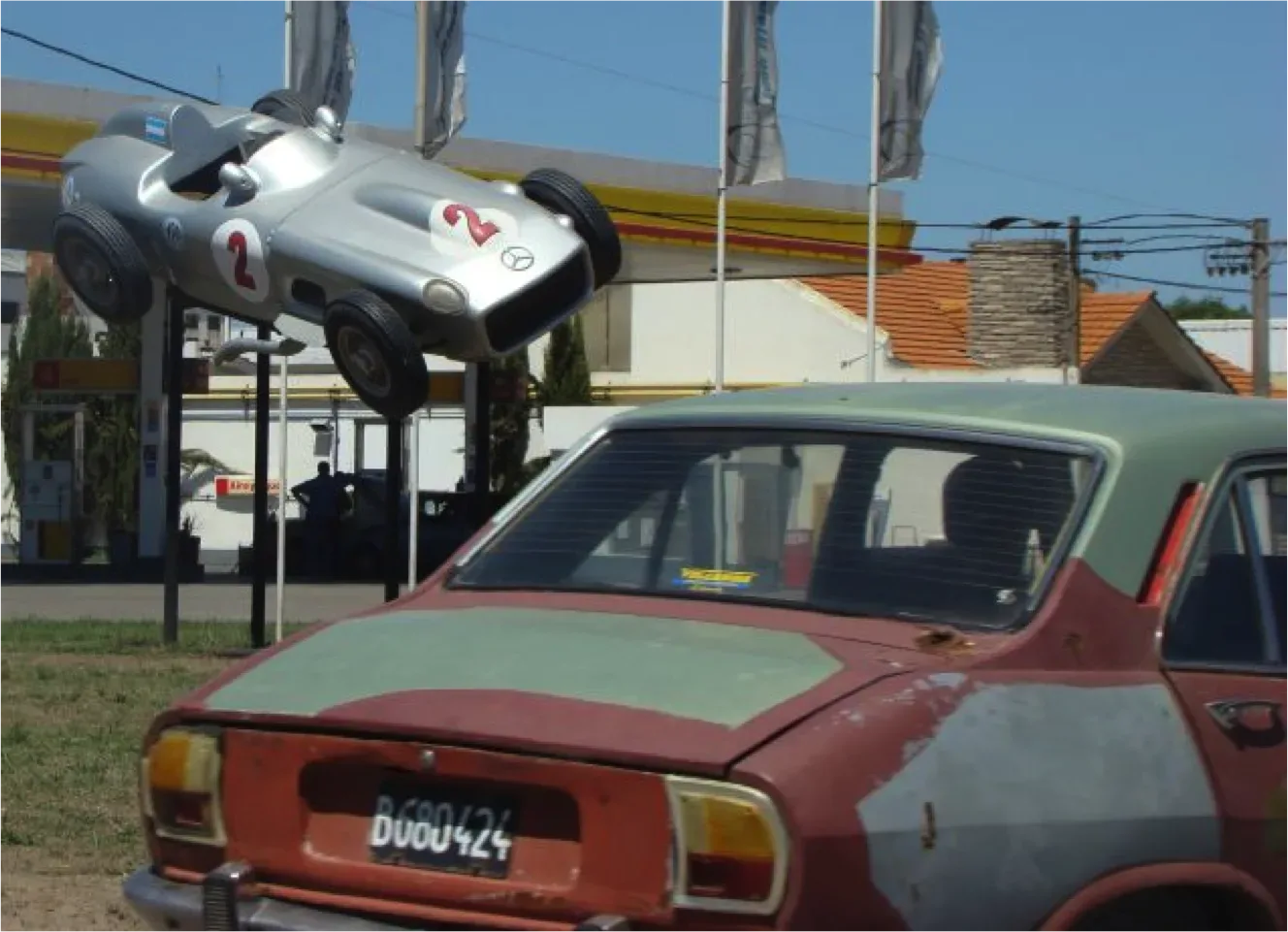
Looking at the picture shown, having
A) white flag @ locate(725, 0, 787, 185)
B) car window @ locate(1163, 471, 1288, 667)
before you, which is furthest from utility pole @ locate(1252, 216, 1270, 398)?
car window @ locate(1163, 471, 1288, 667)

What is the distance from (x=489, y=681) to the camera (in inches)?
161

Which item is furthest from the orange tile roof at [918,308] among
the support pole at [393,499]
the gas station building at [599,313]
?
the support pole at [393,499]

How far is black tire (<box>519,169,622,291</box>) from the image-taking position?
52.2ft

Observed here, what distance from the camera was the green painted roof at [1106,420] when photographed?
14.5ft

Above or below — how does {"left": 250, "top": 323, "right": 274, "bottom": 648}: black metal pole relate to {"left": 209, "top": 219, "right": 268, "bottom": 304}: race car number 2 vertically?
below

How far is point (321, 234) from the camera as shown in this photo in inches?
613

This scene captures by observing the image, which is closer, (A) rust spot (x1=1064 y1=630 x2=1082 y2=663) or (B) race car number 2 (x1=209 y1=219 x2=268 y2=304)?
(A) rust spot (x1=1064 y1=630 x2=1082 y2=663)

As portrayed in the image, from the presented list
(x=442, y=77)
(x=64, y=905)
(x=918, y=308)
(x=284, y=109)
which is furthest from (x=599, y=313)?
(x=64, y=905)

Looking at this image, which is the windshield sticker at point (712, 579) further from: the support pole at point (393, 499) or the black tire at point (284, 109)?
the black tire at point (284, 109)

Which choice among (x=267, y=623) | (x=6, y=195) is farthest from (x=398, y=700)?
(x=6, y=195)

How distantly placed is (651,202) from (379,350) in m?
14.0

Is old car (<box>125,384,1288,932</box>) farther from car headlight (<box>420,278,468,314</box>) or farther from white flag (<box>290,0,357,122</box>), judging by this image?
white flag (<box>290,0,357,122</box>)

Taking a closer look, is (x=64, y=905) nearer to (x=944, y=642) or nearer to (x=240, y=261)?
(x=944, y=642)

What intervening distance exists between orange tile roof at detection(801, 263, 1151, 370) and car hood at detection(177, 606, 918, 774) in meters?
30.7
